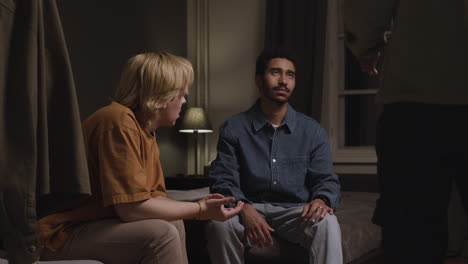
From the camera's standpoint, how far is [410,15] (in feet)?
3.52

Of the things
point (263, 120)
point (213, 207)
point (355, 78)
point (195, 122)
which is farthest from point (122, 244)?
point (355, 78)

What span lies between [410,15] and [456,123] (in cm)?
23

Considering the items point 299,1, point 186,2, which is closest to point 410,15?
point 299,1

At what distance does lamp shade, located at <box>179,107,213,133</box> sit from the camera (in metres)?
4.55

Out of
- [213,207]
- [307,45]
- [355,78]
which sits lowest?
[213,207]

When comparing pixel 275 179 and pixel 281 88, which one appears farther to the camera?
pixel 281 88

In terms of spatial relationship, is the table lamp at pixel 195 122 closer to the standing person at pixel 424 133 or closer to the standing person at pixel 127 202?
the standing person at pixel 127 202

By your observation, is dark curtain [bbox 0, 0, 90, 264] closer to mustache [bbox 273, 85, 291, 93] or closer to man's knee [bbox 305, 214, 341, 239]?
man's knee [bbox 305, 214, 341, 239]

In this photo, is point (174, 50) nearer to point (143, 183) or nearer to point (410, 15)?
point (143, 183)

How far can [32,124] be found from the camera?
1015 millimetres

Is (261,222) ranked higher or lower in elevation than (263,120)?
lower

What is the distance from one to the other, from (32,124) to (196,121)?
354cm

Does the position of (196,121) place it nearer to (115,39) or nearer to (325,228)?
(115,39)

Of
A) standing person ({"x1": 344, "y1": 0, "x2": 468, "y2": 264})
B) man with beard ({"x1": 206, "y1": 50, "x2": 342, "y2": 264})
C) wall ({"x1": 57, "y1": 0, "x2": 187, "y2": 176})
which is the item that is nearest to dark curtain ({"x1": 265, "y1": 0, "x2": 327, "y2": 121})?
wall ({"x1": 57, "y1": 0, "x2": 187, "y2": 176})
